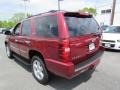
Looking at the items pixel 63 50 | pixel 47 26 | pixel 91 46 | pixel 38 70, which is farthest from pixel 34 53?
pixel 91 46

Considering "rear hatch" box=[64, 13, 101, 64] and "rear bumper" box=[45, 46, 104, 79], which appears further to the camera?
"rear hatch" box=[64, 13, 101, 64]

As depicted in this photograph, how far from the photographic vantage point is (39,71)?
4984 millimetres

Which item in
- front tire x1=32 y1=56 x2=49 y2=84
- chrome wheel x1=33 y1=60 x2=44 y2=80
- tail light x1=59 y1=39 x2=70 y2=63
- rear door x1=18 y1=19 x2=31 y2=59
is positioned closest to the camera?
tail light x1=59 y1=39 x2=70 y2=63

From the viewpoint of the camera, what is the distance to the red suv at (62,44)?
3850mm

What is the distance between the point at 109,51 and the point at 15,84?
6101 millimetres

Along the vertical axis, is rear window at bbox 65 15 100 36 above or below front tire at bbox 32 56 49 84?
above

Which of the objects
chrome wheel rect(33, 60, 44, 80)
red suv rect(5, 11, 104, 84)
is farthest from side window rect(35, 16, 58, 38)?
chrome wheel rect(33, 60, 44, 80)

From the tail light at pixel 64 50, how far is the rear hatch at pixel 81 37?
0.12 metres

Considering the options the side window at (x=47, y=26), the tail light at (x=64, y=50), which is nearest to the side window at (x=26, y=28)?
the side window at (x=47, y=26)

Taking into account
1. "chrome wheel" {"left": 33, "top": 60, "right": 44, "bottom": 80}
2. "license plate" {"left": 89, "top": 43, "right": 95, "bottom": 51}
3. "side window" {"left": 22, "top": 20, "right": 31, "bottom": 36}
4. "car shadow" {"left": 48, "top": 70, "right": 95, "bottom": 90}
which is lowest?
"car shadow" {"left": 48, "top": 70, "right": 95, "bottom": 90}

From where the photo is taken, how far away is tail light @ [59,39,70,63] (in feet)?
12.3

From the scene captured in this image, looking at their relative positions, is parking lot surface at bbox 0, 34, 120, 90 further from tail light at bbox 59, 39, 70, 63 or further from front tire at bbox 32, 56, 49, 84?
tail light at bbox 59, 39, 70, 63

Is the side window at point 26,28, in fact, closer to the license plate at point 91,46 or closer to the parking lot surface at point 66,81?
the parking lot surface at point 66,81

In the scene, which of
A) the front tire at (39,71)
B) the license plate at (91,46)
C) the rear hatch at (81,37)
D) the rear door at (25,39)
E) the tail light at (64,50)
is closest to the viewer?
the tail light at (64,50)
